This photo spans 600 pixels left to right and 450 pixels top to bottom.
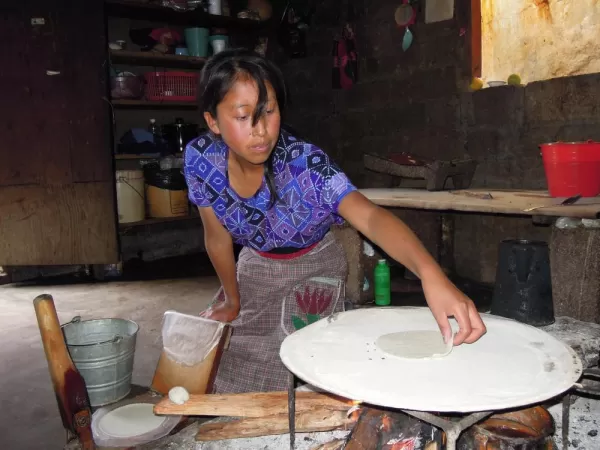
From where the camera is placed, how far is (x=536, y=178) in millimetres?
3562

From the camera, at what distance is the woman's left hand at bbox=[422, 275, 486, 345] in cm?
Answer: 99

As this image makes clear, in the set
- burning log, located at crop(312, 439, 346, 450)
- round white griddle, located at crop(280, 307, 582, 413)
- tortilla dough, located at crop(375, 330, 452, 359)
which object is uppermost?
tortilla dough, located at crop(375, 330, 452, 359)

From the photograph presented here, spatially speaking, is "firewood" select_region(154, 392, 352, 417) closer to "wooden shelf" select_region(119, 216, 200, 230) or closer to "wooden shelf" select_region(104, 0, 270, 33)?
"wooden shelf" select_region(119, 216, 200, 230)

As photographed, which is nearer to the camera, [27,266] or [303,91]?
[27,266]

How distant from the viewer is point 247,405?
1.30 m

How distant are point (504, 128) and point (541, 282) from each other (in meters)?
1.94

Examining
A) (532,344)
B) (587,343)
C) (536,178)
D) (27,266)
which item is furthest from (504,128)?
(27,266)

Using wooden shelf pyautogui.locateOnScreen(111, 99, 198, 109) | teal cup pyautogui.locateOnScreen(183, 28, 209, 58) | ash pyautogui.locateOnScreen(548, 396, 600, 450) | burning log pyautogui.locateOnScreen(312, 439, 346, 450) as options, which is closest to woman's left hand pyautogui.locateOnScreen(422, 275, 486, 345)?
burning log pyautogui.locateOnScreen(312, 439, 346, 450)

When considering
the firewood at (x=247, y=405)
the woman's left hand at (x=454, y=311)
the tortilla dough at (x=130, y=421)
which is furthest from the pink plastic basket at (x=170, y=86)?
the woman's left hand at (x=454, y=311)

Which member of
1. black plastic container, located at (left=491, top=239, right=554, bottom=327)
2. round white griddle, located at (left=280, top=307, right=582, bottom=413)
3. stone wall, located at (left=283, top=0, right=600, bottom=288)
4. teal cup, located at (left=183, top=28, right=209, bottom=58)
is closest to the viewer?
round white griddle, located at (left=280, top=307, right=582, bottom=413)

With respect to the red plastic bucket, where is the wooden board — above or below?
below

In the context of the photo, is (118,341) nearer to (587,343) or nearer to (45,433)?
(45,433)

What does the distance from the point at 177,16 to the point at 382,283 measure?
10.8 ft

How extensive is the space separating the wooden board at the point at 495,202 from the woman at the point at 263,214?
101cm
